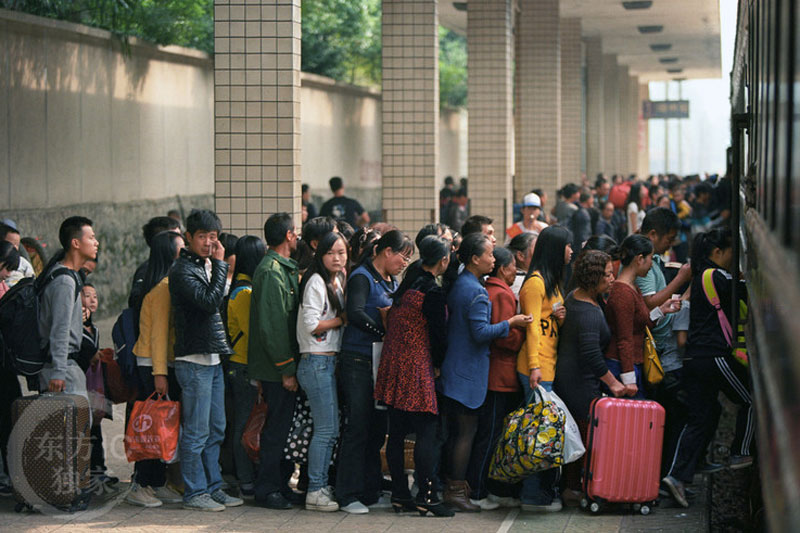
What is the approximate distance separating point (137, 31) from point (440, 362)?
11707mm

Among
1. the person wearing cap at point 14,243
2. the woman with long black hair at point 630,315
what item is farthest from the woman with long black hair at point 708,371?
the person wearing cap at point 14,243

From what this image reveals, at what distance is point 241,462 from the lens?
7270 mm

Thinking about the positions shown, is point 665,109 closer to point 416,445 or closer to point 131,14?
point 131,14

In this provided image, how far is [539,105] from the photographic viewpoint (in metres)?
23.0

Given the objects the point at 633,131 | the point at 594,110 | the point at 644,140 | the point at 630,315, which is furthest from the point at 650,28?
the point at 630,315

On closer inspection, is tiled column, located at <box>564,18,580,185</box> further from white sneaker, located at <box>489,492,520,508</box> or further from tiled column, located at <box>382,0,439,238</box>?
white sneaker, located at <box>489,492,520,508</box>

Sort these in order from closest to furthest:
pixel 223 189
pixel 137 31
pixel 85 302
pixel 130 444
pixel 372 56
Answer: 1. pixel 130 444
2. pixel 85 302
3. pixel 223 189
4. pixel 137 31
5. pixel 372 56

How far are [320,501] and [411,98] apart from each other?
8196 millimetres

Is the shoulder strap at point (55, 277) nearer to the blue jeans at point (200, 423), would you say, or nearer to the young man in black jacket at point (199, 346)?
the young man in black jacket at point (199, 346)

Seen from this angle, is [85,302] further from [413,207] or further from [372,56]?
[372,56]

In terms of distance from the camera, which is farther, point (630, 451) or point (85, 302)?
point (85, 302)

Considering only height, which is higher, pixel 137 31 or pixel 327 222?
pixel 137 31

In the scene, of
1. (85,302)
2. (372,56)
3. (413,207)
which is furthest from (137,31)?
(372,56)

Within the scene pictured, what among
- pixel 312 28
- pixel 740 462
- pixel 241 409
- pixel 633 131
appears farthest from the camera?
pixel 633 131
